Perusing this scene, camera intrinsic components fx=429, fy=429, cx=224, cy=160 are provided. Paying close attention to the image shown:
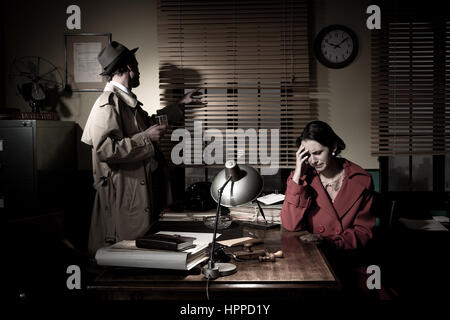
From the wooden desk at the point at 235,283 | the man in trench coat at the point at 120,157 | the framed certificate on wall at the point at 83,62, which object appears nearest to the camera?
the wooden desk at the point at 235,283

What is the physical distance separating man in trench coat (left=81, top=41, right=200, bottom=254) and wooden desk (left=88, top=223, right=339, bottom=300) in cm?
127

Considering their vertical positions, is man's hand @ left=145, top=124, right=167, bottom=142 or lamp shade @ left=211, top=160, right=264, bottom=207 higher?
man's hand @ left=145, top=124, right=167, bottom=142

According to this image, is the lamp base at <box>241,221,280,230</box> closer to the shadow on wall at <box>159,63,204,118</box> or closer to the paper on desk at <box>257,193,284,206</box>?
the paper on desk at <box>257,193,284,206</box>


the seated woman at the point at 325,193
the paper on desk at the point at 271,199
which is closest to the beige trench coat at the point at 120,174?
the paper on desk at the point at 271,199

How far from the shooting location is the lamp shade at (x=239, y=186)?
1695 millimetres

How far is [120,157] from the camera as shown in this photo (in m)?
2.78

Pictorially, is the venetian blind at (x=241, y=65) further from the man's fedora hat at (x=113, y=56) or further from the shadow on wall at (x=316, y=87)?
the man's fedora hat at (x=113, y=56)

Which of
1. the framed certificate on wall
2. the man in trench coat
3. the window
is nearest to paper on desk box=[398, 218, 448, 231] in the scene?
the window

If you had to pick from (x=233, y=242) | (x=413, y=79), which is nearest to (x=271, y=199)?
(x=233, y=242)

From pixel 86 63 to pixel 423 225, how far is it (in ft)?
9.91

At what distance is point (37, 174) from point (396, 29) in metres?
3.01

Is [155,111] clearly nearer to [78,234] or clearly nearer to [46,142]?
[46,142]

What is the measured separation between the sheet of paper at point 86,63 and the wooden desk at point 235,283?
244cm

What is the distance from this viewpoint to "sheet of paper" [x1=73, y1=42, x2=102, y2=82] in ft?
12.0
